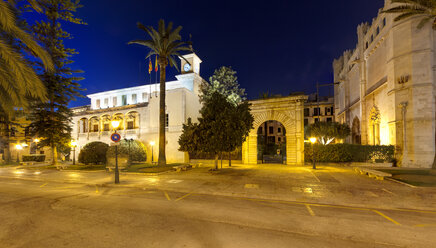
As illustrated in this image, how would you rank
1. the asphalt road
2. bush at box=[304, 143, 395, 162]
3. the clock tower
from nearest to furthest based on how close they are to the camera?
the asphalt road → bush at box=[304, 143, 395, 162] → the clock tower

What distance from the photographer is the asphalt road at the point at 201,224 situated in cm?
475

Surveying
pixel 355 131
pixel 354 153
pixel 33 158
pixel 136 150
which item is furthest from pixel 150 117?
pixel 355 131

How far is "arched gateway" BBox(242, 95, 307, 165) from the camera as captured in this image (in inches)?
879

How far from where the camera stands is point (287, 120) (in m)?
22.8

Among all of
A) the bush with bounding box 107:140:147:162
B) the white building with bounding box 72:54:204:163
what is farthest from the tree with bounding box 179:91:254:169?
the bush with bounding box 107:140:147:162

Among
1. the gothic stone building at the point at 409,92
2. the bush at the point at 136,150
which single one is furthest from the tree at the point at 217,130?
the gothic stone building at the point at 409,92

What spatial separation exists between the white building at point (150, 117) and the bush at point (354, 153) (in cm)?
1715

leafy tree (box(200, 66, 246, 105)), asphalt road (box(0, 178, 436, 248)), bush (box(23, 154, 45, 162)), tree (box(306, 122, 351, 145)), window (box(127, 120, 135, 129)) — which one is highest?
leafy tree (box(200, 66, 246, 105))

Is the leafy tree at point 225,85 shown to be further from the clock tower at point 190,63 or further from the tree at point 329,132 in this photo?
the tree at point 329,132

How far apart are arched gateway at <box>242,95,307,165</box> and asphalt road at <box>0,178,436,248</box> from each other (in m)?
15.1

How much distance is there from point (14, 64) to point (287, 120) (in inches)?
869

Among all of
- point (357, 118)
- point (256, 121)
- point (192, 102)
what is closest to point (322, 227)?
point (256, 121)

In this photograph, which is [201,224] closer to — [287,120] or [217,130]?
[217,130]

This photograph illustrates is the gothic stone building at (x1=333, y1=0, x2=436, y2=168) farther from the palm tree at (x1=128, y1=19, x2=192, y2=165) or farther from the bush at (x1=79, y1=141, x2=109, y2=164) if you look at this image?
the bush at (x1=79, y1=141, x2=109, y2=164)
